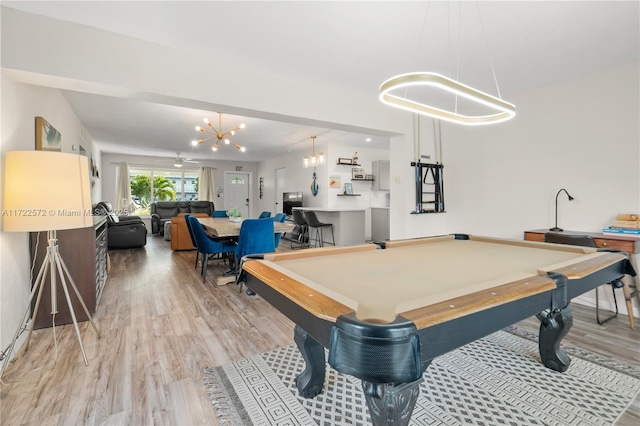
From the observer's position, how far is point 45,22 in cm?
207

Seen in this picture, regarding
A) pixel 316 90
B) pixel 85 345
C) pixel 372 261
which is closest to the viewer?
pixel 372 261

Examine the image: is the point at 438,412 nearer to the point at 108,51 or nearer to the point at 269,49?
the point at 269,49

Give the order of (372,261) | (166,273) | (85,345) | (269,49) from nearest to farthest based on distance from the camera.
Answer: (372,261) → (85,345) → (269,49) → (166,273)

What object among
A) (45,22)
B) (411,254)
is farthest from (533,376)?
(45,22)

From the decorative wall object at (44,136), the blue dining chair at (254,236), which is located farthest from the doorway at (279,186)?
the decorative wall object at (44,136)

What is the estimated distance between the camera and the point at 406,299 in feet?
3.61

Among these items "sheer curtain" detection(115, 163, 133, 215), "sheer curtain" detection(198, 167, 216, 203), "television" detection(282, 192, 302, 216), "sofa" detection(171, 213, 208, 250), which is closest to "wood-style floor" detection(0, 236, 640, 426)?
"sofa" detection(171, 213, 208, 250)

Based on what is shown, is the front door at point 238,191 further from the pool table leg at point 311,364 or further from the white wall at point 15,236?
the pool table leg at point 311,364

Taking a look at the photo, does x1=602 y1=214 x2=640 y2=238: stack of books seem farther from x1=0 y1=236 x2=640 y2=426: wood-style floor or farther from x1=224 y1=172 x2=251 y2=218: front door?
x1=224 y1=172 x2=251 y2=218: front door

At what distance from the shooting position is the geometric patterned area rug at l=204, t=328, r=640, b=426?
146 centimetres

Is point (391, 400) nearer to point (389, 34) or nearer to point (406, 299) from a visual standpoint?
point (406, 299)

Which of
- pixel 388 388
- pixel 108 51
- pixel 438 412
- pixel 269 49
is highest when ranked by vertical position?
pixel 269 49

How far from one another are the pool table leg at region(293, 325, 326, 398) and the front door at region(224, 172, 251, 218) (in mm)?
9193

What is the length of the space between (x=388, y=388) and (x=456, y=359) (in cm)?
143
